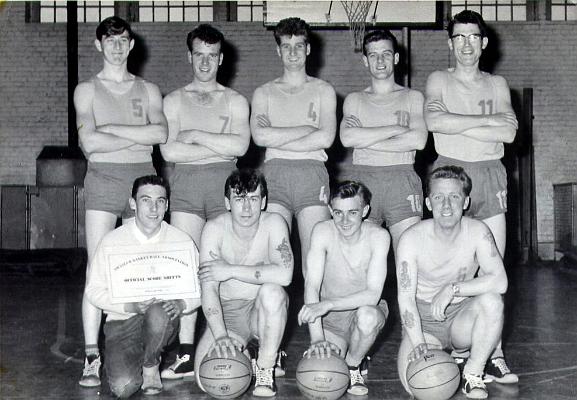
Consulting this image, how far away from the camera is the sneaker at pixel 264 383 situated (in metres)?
3.66

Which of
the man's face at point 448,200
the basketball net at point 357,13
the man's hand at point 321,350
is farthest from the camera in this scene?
the basketball net at point 357,13

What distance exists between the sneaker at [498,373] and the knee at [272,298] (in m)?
1.29

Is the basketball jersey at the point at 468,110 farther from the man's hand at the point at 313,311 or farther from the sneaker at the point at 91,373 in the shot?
the sneaker at the point at 91,373

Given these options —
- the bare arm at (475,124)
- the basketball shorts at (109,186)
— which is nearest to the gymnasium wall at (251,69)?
the bare arm at (475,124)

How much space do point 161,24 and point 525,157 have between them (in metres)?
6.87

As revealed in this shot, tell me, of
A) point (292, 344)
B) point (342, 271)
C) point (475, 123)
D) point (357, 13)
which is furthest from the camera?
point (357, 13)

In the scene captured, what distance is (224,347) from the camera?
3555 millimetres

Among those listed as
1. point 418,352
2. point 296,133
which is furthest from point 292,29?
point 418,352

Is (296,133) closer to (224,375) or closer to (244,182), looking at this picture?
(244,182)

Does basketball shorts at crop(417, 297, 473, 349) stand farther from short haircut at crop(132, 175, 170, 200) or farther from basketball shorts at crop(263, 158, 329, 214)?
short haircut at crop(132, 175, 170, 200)

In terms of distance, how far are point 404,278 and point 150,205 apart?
4.88 feet

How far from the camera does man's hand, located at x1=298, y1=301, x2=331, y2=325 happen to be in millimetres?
3553

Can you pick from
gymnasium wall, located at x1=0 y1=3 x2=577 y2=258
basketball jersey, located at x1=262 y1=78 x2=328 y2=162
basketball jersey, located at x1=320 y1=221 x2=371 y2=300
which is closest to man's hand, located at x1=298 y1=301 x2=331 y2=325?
basketball jersey, located at x1=320 y1=221 x2=371 y2=300

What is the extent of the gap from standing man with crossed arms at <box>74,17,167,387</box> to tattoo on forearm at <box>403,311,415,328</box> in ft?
5.95
